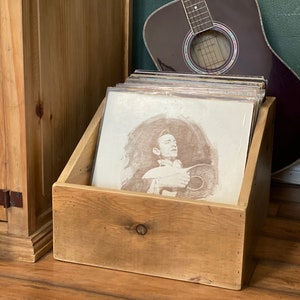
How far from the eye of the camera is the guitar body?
150 centimetres

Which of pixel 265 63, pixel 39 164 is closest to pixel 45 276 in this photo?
pixel 39 164

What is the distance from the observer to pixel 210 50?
61.6 inches

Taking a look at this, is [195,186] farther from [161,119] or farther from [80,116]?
[80,116]

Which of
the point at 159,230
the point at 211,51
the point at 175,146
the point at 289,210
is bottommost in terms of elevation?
the point at 289,210

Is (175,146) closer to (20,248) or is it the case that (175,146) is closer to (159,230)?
(159,230)

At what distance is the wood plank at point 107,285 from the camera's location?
3.45 ft

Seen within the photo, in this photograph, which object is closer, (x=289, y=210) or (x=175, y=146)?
(x=175, y=146)

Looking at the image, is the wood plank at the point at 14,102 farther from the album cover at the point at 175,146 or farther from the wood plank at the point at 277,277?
the wood plank at the point at 277,277

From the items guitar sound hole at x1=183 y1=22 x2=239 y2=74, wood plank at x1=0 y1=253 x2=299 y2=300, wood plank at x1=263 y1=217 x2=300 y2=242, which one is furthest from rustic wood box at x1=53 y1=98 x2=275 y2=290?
guitar sound hole at x1=183 y1=22 x2=239 y2=74

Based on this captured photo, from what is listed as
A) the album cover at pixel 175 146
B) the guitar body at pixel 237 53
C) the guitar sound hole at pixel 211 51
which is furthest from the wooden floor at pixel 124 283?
the guitar sound hole at pixel 211 51

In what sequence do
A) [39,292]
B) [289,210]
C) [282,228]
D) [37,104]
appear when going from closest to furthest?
1. [39,292]
2. [37,104]
3. [282,228]
4. [289,210]

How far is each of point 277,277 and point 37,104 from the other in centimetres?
59

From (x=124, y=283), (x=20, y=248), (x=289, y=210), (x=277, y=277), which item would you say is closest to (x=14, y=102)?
(x=20, y=248)

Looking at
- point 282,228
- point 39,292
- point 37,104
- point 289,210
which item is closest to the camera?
point 39,292
